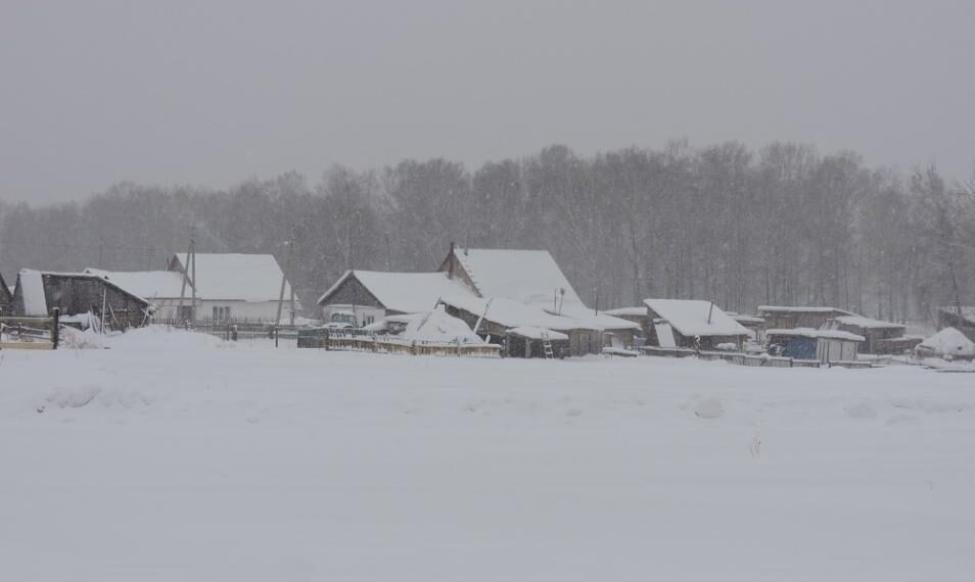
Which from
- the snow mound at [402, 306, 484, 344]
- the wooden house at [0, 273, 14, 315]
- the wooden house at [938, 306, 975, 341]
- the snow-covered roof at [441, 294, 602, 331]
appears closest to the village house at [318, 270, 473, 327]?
the snow-covered roof at [441, 294, 602, 331]

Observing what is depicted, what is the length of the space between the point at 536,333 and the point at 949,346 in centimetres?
3050

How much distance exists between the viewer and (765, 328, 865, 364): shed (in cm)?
5619

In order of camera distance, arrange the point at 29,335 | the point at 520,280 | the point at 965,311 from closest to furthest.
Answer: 1. the point at 29,335
2. the point at 520,280
3. the point at 965,311

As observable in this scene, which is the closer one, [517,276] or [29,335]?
[29,335]

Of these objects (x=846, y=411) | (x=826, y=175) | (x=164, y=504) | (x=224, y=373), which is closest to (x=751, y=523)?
(x=164, y=504)

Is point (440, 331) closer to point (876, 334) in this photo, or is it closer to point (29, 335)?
point (29, 335)

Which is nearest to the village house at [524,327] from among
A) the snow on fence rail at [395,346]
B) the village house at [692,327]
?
the village house at [692,327]

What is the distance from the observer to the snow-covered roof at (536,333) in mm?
47438

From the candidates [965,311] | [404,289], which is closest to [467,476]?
[404,289]

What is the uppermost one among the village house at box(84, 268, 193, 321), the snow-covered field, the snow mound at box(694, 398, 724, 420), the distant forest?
the distant forest

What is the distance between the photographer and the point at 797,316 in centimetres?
7869

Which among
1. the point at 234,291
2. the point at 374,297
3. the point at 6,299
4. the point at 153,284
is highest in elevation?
the point at 153,284

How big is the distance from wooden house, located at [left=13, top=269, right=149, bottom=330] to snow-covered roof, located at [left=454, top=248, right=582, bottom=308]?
27547mm

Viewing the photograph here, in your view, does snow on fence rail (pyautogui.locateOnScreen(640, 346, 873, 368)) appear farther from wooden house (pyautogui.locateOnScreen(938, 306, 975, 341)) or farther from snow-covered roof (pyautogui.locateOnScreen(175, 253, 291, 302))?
snow-covered roof (pyautogui.locateOnScreen(175, 253, 291, 302))
